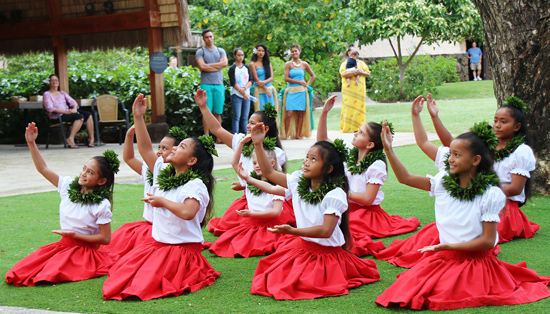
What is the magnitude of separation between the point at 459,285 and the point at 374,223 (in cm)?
164

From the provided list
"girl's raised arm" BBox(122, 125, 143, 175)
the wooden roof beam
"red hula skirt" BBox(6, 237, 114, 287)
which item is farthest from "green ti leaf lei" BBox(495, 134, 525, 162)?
the wooden roof beam

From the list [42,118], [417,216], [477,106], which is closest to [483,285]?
[417,216]

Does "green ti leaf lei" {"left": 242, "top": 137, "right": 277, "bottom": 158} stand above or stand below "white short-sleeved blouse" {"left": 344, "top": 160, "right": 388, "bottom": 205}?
above

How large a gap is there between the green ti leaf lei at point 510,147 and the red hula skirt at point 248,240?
1714 millimetres

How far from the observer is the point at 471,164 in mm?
3186

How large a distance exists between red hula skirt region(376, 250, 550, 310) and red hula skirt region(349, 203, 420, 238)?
135 cm

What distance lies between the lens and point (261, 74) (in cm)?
1059

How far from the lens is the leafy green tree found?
65.3ft

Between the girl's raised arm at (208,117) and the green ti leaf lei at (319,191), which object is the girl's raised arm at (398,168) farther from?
the girl's raised arm at (208,117)

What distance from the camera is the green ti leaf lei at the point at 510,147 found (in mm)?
4422

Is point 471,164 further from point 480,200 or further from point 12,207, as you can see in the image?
point 12,207

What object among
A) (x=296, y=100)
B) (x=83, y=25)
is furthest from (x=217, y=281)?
(x=83, y=25)

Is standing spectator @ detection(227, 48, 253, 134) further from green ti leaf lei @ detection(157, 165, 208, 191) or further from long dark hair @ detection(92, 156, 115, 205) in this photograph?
green ti leaf lei @ detection(157, 165, 208, 191)

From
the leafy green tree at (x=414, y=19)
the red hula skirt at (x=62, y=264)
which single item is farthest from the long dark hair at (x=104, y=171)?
the leafy green tree at (x=414, y=19)
